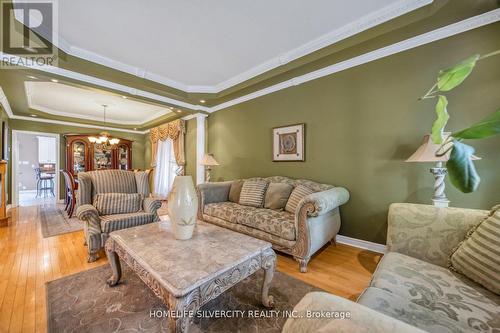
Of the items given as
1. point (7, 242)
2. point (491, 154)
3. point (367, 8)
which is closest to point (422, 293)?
point (491, 154)

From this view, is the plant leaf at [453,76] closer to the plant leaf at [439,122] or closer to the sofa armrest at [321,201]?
the plant leaf at [439,122]

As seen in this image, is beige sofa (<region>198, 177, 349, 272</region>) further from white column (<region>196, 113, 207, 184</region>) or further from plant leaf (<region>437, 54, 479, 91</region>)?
white column (<region>196, 113, 207, 184</region>)

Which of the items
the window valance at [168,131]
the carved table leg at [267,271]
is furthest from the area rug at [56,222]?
the carved table leg at [267,271]

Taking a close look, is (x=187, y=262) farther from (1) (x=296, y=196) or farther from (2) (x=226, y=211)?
(1) (x=296, y=196)

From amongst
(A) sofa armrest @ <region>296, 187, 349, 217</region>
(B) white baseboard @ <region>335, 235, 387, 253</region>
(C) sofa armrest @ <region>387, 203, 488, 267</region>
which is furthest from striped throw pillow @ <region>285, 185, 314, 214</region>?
(C) sofa armrest @ <region>387, 203, 488, 267</region>

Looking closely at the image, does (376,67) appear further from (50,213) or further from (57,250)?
(50,213)

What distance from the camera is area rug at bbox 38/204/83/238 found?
10.2ft

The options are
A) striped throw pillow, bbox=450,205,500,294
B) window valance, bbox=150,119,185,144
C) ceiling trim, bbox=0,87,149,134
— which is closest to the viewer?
striped throw pillow, bbox=450,205,500,294

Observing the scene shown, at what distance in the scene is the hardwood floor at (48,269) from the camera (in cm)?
145

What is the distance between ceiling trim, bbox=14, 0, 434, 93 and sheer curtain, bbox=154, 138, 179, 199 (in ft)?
8.23

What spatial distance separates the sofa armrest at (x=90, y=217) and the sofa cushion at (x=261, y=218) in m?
1.38

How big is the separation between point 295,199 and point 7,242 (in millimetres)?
3933

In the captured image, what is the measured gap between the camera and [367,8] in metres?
1.88

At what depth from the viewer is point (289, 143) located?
323cm
